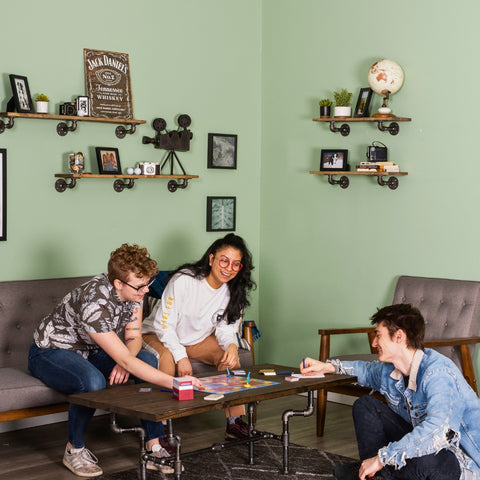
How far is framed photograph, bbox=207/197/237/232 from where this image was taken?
16.9ft

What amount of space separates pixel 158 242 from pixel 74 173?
0.79 m

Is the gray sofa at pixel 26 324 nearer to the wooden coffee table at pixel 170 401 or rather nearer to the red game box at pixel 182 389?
the wooden coffee table at pixel 170 401

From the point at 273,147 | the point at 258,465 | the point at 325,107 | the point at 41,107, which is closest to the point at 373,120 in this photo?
the point at 325,107

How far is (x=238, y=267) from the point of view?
3977mm

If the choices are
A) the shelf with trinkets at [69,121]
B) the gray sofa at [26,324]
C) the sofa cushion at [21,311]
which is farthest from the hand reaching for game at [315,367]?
the shelf with trinkets at [69,121]

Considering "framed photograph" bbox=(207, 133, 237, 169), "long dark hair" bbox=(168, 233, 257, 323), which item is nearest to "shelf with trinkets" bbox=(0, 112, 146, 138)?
"framed photograph" bbox=(207, 133, 237, 169)

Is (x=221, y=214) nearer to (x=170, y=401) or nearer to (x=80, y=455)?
(x=80, y=455)

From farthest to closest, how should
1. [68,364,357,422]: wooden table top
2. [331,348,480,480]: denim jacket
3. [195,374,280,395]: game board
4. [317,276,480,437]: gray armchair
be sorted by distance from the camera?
[317,276,480,437]: gray armchair < [195,374,280,395]: game board < [68,364,357,422]: wooden table top < [331,348,480,480]: denim jacket

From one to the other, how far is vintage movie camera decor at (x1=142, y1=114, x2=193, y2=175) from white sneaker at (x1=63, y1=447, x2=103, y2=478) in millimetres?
1959

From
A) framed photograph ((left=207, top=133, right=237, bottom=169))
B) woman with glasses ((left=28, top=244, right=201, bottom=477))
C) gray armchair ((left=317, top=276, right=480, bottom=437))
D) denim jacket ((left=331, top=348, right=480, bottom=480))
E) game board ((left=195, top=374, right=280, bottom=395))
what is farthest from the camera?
framed photograph ((left=207, top=133, right=237, bottom=169))

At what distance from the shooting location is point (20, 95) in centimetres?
411

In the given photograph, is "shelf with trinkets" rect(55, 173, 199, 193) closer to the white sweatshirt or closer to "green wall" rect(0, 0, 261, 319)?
"green wall" rect(0, 0, 261, 319)

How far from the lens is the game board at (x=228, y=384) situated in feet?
10.2

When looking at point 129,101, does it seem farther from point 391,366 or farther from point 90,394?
point 391,366
